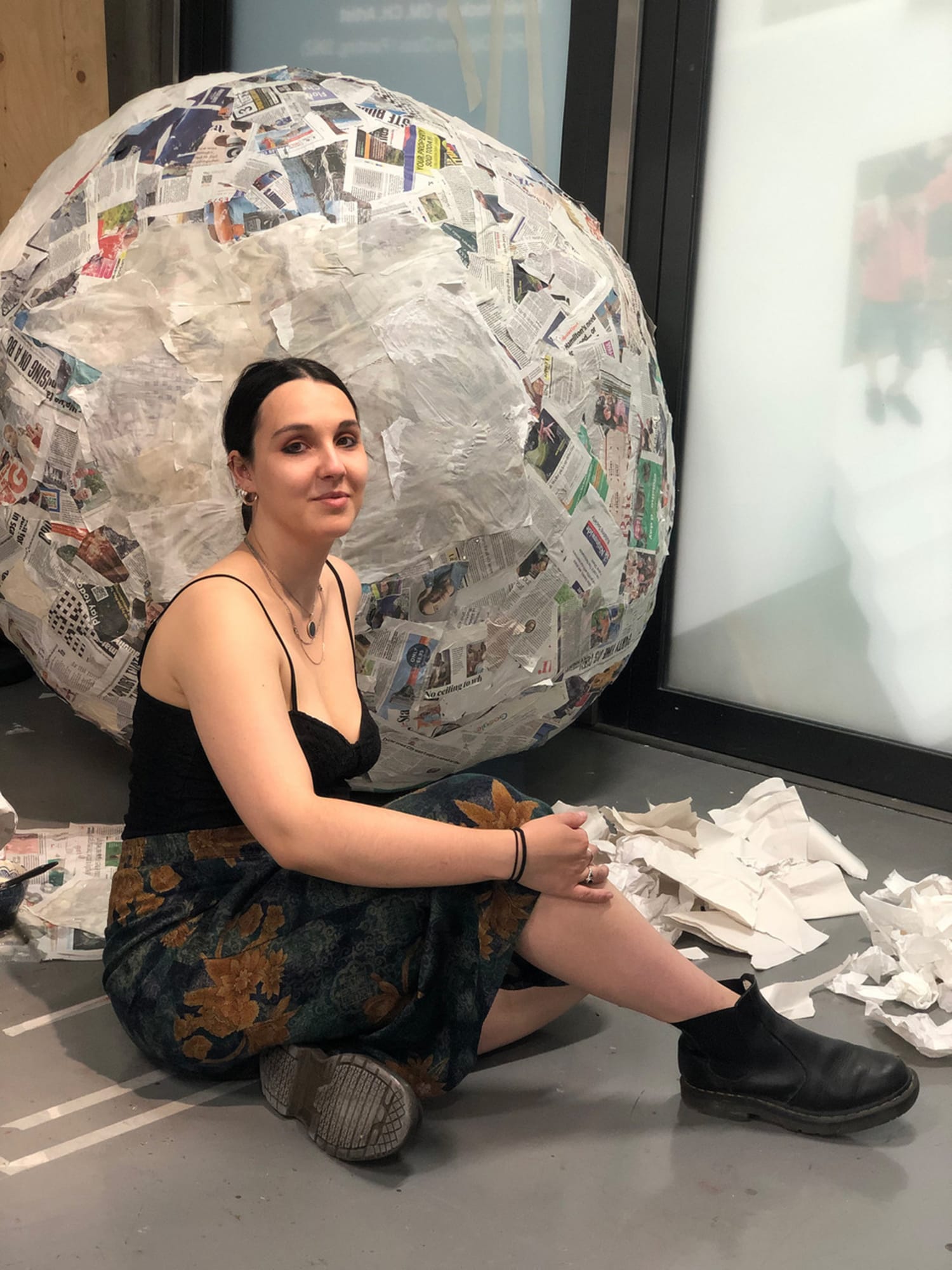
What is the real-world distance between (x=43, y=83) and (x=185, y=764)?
2.29 meters

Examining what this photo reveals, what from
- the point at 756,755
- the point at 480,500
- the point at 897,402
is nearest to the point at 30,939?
the point at 480,500

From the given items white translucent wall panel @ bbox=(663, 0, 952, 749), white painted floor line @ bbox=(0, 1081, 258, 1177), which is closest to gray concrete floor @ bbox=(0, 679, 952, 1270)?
white painted floor line @ bbox=(0, 1081, 258, 1177)

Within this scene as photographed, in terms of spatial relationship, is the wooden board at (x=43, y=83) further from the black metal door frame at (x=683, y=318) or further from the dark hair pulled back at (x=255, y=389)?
the dark hair pulled back at (x=255, y=389)

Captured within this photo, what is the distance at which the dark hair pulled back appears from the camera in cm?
138

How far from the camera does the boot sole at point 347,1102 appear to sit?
125 centimetres

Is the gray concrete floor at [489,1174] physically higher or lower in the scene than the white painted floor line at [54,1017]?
higher

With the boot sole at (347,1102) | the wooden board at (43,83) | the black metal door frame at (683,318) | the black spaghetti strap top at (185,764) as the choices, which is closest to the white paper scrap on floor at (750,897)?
the black metal door frame at (683,318)

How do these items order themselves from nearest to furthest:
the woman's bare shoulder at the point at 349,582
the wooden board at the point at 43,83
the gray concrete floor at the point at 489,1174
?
the gray concrete floor at the point at 489,1174 < the woman's bare shoulder at the point at 349,582 < the wooden board at the point at 43,83

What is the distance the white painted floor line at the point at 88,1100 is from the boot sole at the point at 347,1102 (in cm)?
17

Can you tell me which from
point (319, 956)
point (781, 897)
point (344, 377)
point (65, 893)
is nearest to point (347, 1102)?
point (319, 956)

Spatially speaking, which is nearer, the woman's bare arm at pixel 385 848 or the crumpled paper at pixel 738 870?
the woman's bare arm at pixel 385 848

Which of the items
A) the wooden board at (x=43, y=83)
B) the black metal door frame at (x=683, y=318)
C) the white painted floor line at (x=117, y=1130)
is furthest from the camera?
the wooden board at (x=43, y=83)

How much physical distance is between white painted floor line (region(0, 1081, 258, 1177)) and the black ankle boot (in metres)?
0.51

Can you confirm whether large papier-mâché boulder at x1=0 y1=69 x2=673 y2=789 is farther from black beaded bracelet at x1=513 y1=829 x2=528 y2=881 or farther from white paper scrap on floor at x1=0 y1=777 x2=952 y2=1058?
black beaded bracelet at x1=513 y1=829 x2=528 y2=881
